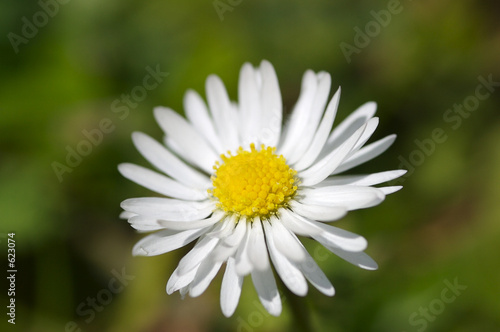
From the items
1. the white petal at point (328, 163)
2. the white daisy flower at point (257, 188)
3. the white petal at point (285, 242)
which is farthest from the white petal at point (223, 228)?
the white petal at point (328, 163)

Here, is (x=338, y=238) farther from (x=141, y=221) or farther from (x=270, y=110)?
(x=270, y=110)

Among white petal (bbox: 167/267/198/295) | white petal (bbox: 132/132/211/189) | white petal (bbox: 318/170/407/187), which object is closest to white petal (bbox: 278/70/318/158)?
white petal (bbox: 318/170/407/187)

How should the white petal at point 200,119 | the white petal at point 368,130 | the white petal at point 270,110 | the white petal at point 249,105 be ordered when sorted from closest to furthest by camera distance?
the white petal at point 368,130, the white petal at point 270,110, the white petal at point 249,105, the white petal at point 200,119

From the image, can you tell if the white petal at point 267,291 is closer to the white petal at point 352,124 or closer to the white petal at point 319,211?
the white petal at point 319,211

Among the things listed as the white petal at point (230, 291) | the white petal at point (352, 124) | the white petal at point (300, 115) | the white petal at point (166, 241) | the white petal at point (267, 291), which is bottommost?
the white petal at point (267, 291)

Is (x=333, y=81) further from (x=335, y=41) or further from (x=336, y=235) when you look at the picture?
(x=336, y=235)

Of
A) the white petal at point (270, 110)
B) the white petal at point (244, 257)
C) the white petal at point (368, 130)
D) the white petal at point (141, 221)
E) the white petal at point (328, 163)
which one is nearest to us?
the white petal at point (244, 257)

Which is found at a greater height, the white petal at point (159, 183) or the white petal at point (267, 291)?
the white petal at point (159, 183)

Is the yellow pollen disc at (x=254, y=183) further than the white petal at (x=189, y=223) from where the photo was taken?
Yes
